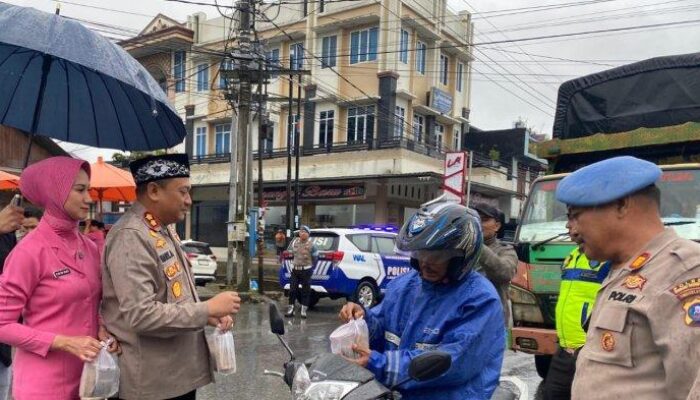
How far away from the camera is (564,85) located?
6.50 m

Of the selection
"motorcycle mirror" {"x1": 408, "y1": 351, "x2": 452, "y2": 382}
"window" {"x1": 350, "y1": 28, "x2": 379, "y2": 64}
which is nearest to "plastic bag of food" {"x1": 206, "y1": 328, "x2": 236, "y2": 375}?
"motorcycle mirror" {"x1": 408, "y1": 351, "x2": 452, "y2": 382}

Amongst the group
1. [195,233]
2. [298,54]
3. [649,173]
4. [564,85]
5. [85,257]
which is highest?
[298,54]

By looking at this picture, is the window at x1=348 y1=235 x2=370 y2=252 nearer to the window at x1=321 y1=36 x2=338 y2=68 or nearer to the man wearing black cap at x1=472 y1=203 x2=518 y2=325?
the man wearing black cap at x1=472 y1=203 x2=518 y2=325

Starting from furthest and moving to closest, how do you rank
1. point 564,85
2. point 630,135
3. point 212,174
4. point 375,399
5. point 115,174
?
point 212,174
point 115,174
point 564,85
point 630,135
point 375,399

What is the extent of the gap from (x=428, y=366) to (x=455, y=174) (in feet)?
25.9

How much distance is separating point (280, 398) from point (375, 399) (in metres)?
4.17

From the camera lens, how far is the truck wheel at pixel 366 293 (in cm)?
1245

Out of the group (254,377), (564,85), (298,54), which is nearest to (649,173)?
(564,85)

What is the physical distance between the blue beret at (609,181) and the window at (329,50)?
2660 cm

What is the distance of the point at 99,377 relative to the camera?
235cm

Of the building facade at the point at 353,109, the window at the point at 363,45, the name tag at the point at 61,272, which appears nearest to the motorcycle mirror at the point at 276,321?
the name tag at the point at 61,272

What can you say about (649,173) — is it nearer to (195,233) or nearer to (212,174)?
(212,174)

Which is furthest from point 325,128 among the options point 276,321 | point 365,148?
point 276,321

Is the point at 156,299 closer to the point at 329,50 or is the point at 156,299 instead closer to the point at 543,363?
the point at 543,363
